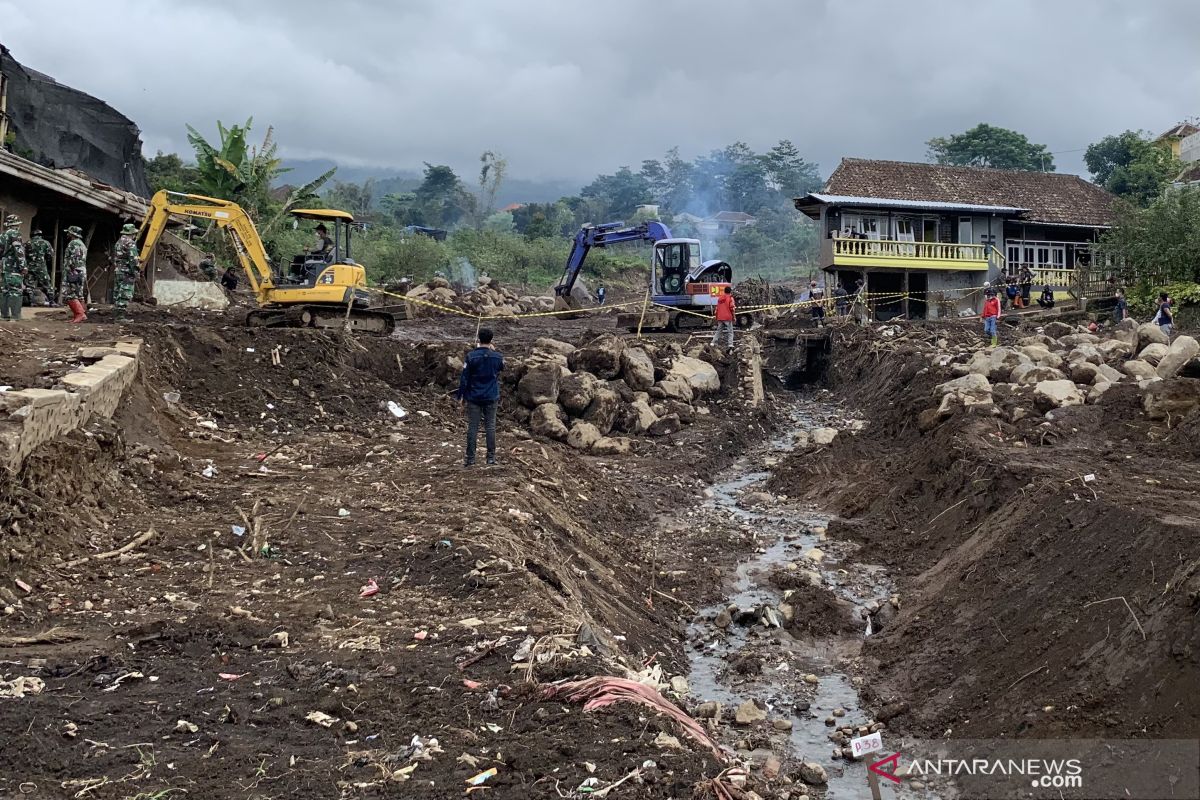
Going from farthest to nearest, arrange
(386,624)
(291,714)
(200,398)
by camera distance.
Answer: (200,398) < (386,624) < (291,714)

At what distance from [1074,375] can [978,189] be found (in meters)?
23.5

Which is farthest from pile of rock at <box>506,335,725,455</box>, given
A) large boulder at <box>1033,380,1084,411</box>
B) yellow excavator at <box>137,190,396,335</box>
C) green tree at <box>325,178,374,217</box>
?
green tree at <box>325,178,374,217</box>

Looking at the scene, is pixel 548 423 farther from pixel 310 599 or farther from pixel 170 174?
pixel 170 174

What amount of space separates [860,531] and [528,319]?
16725mm

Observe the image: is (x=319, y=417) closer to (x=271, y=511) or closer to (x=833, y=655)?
(x=271, y=511)

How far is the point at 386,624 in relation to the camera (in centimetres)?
664

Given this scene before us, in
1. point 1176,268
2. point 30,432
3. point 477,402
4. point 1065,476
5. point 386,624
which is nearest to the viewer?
point 386,624

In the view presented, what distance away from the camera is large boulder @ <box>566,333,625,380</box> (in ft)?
60.1

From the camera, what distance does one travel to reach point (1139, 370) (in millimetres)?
14531

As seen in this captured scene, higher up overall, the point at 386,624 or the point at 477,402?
the point at 477,402

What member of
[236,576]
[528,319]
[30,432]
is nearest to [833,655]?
[236,576]

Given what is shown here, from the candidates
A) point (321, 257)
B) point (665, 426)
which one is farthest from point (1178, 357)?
point (321, 257)

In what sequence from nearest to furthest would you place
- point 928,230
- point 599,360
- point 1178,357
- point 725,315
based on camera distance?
point 1178,357, point 599,360, point 725,315, point 928,230

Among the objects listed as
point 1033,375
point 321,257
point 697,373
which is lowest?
point 697,373
